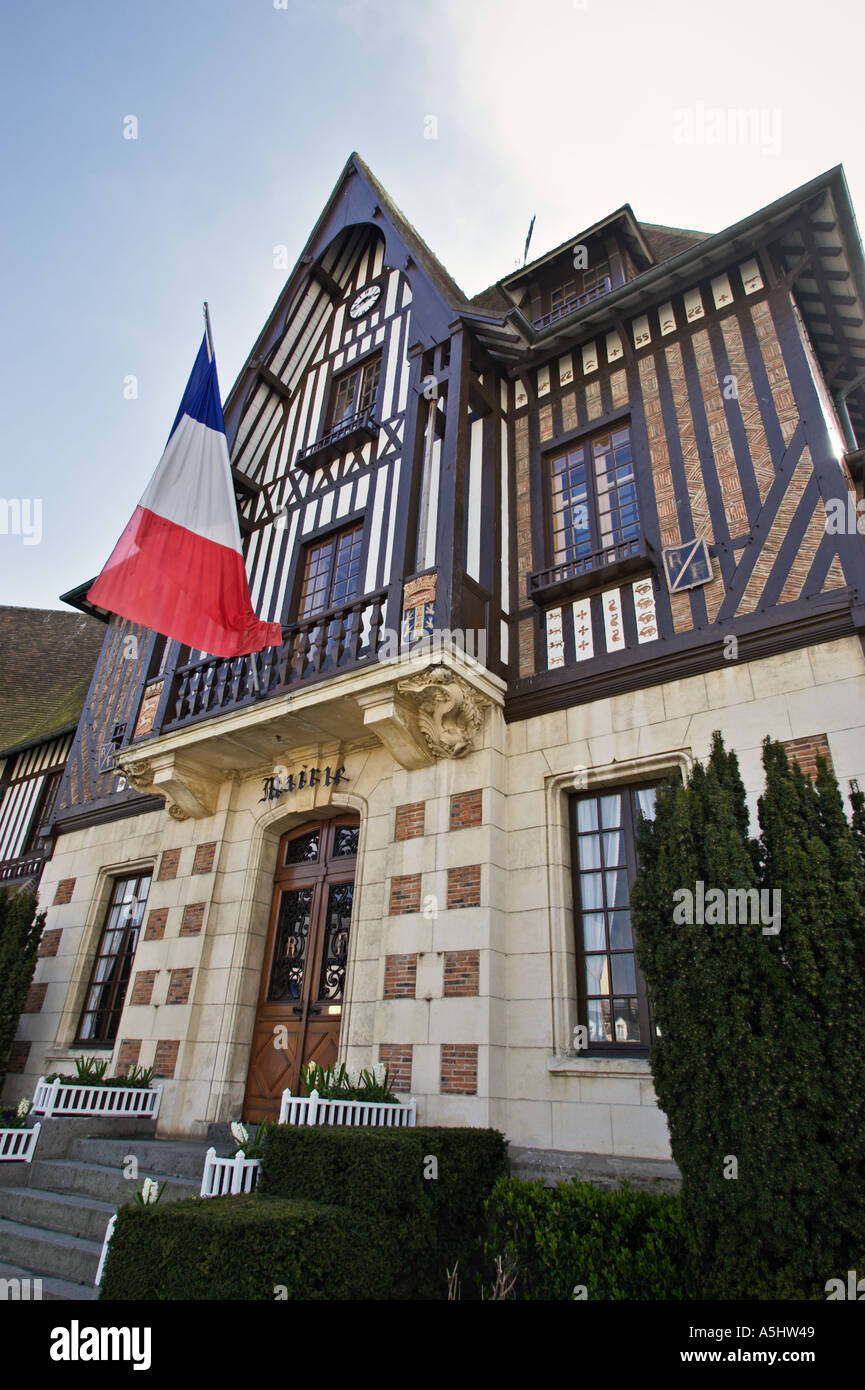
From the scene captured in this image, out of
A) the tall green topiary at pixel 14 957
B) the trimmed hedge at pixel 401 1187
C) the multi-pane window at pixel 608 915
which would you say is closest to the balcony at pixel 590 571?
the multi-pane window at pixel 608 915

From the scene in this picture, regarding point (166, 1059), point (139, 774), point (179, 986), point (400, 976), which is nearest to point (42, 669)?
point (139, 774)

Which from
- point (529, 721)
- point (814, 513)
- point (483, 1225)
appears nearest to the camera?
point (483, 1225)

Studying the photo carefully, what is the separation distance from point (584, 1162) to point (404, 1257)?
189 cm

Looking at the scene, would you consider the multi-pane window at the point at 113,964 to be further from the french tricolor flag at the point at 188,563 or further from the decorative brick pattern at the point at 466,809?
the decorative brick pattern at the point at 466,809

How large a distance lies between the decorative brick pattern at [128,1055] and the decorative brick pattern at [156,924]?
1215mm

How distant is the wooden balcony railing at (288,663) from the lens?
28.4 feet

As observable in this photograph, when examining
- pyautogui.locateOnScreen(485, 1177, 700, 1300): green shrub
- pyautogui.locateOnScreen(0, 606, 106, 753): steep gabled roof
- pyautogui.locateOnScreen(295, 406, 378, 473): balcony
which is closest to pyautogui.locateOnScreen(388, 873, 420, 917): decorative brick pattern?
pyautogui.locateOnScreen(485, 1177, 700, 1300): green shrub

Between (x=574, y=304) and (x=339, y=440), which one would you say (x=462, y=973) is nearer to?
(x=339, y=440)

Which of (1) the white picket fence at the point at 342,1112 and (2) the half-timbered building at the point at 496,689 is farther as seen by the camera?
(2) the half-timbered building at the point at 496,689

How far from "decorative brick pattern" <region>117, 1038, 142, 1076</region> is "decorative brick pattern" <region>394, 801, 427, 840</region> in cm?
441
